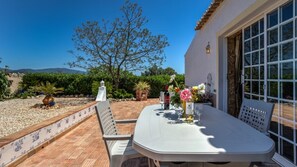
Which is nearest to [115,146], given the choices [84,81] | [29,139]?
[29,139]

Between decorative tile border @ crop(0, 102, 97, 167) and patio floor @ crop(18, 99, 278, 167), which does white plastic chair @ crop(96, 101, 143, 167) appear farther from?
decorative tile border @ crop(0, 102, 97, 167)

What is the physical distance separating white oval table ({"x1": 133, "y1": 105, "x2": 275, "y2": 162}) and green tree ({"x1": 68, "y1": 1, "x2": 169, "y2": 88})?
992cm

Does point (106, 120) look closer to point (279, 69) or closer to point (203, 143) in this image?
point (203, 143)

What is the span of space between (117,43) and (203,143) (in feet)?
34.2

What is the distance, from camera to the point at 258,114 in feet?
7.48

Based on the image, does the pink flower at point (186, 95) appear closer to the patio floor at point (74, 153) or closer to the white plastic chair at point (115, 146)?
the white plastic chair at point (115, 146)

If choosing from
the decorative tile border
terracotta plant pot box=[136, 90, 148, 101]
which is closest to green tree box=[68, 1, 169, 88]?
terracotta plant pot box=[136, 90, 148, 101]

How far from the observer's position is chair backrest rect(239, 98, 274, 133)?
2090mm

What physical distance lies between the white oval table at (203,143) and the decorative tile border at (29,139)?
2.07 metres

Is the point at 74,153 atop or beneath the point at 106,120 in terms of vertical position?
beneath

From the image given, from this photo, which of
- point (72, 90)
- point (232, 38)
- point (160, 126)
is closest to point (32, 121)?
point (160, 126)

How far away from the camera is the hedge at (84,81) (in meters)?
12.7

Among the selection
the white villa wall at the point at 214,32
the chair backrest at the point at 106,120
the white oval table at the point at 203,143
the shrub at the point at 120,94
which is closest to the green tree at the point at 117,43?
the shrub at the point at 120,94

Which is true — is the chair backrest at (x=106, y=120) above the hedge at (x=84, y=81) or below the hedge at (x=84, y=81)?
below
